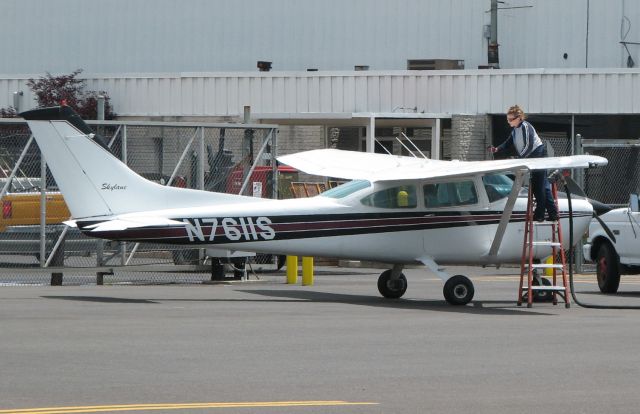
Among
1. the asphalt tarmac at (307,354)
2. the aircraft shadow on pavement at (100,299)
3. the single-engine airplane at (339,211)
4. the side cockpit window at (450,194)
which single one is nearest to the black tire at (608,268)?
the asphalt tarmac at (307,354)

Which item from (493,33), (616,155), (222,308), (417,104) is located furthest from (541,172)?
(493,33)

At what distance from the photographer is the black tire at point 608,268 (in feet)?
63.6

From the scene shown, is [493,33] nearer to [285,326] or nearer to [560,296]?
[560,296]

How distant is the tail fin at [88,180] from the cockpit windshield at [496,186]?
3460 millimetres

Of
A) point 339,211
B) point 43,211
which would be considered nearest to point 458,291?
point 339,211

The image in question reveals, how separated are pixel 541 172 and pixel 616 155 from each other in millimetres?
13963

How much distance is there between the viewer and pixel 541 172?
663 inches

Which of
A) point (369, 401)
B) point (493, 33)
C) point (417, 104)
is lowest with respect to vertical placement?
point (369, 401)

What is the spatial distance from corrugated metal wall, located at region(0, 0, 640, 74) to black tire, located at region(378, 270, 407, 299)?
879 inches

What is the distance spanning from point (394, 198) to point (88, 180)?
3944 millimetres

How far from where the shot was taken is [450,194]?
57.0 ft

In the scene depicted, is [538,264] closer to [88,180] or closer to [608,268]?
[608,268]

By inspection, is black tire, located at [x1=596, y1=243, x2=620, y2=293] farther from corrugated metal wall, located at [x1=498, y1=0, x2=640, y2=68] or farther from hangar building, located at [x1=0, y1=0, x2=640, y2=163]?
corrugated metal wall, located at [x1=498, y1=0, x2=640, y2=68]

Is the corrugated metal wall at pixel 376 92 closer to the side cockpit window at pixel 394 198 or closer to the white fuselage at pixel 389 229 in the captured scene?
the white fuselage at pixel 389 229
